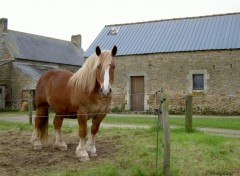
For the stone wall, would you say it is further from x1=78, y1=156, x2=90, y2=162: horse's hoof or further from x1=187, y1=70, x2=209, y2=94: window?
x1=78, y1=156, x2=90, y2=162: horse's hoof

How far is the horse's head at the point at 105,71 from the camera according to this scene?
20.6 ft

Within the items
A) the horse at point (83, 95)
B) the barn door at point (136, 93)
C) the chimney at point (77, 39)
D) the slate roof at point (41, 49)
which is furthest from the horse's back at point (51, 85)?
the chimney at point (77, 39)

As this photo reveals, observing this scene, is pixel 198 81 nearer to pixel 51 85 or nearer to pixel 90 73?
pixel 51 85

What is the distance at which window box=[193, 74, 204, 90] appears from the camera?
69.7 feet

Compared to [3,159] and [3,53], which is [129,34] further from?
[3,159]

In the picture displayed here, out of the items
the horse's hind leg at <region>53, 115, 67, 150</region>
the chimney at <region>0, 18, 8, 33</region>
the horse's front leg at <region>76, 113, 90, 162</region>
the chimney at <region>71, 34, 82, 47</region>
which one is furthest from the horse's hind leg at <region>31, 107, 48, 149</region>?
the chimney at <region>71, 34, 82, 47</region>

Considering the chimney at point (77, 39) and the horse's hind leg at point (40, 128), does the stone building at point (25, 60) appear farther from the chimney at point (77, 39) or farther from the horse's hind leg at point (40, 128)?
the horse's hind leg at point (40, 128)

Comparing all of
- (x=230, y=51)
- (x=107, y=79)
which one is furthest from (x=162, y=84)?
(x=107, y=79)

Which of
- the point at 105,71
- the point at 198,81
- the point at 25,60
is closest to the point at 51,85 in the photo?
the point at 105,71

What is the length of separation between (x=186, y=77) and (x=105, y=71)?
15.7 meters

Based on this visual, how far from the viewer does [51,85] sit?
7.87 meters

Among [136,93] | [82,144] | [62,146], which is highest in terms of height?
[136,93]

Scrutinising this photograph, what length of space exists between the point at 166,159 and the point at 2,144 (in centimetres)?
459

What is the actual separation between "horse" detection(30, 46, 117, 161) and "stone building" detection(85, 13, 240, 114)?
1212 cm
